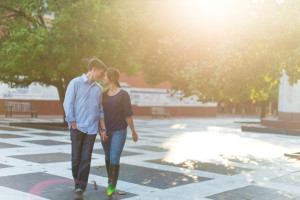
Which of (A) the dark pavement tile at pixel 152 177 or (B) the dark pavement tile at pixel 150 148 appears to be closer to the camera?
(A) the dark pavement tile at pixel 152 177

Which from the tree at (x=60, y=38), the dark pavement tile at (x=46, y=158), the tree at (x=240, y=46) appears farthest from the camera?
the tree at (x=60, y=38)

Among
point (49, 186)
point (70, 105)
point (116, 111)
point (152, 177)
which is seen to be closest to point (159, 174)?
point (152, 177)

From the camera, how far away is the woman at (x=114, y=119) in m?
5.75

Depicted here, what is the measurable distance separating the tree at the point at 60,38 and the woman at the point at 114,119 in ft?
31.8

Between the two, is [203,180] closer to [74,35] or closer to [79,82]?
[79,82]

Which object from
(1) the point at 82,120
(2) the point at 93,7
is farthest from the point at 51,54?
(1) the point at 82,120

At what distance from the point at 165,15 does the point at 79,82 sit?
24.7 m

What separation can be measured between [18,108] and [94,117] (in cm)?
2160

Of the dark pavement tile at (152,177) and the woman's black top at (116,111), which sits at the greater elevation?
the woman's black top at (116,111)

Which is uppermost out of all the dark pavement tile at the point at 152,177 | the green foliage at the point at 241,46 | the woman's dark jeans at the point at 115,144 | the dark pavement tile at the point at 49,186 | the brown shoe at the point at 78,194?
A: the green foliage at the point at 241,46

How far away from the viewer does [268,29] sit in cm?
1036

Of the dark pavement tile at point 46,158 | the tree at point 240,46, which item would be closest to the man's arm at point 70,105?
the dark pavement tile at point 46,158

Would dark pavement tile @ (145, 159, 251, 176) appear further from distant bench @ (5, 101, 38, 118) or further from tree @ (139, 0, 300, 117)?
distant bench @ (5, 101, 38, 118)

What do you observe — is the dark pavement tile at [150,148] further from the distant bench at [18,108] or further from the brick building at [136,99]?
the distant bench at [18,108]
